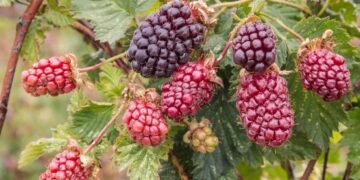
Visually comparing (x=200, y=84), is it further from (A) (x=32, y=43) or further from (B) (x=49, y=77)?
(A) (x=32, y=43)

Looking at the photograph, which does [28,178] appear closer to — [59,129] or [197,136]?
[59,129]

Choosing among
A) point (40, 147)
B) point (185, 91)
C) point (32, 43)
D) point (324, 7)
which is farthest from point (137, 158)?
point (324, 7)

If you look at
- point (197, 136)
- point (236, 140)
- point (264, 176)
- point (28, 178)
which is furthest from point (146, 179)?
point (28, 178)

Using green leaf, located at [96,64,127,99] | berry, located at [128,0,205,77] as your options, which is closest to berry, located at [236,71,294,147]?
berry, located at [128,0,205,77]

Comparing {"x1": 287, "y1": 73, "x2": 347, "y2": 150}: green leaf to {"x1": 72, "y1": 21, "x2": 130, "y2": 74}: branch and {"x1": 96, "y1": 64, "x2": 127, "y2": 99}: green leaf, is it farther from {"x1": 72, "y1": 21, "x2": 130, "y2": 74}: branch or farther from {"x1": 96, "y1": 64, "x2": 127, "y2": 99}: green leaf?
{"x1": 72, "y1": 21, "x2": 130, "y2": 74}: branch

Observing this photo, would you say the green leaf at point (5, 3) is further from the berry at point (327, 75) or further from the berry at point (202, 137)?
the berry at point (327, 75)

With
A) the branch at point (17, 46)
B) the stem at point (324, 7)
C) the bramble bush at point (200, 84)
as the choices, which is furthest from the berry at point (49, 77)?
the stem at point (324, 7)
